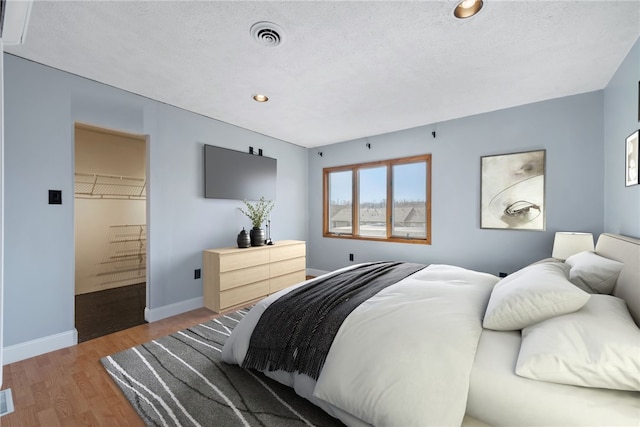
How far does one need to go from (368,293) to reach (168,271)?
2480mm

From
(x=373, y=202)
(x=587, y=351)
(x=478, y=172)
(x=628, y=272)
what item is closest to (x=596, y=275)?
A: (x=628, y=272)

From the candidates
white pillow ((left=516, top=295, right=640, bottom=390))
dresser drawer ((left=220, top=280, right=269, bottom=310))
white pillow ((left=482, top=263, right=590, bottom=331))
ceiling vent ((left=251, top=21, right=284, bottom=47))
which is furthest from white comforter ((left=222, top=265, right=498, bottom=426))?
ceiling vent ((left=251, top=21, right=284, bottom=47))

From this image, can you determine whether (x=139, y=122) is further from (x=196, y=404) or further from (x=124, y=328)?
(x=196, y=404)

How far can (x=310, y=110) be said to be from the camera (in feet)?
10.9

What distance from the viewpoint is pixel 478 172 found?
11.5 feet

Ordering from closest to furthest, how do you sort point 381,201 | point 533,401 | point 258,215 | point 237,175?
point 533,401, point 237,175, point 258,215, point 381,201

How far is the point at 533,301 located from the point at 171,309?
341 cm

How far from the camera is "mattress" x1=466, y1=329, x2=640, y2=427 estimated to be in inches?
37.7

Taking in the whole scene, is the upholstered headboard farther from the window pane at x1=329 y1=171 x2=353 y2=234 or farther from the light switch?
the light switch

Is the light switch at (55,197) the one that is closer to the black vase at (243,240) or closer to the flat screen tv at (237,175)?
the flat screen tv at (237,175)

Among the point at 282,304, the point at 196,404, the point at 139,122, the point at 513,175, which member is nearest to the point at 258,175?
the point at 139,122

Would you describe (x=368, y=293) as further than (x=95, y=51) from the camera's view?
No

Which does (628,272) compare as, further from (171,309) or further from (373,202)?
(171,309)

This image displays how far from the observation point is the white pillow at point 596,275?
5.32 ft
